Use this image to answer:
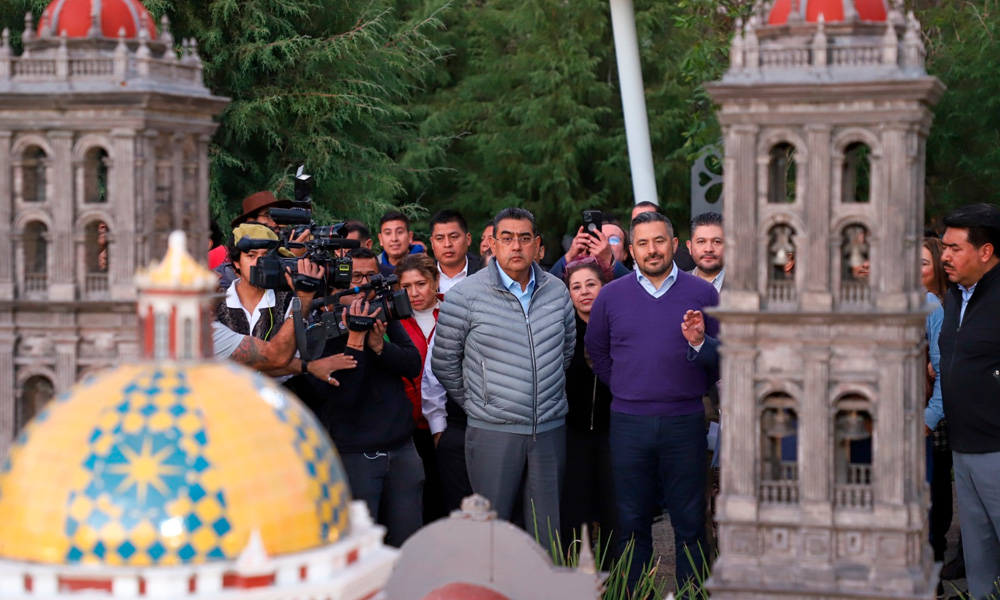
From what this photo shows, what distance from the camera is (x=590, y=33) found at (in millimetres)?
31250

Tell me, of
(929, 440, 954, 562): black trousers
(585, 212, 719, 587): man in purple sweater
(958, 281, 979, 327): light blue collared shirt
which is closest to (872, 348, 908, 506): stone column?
(958, 281, 979, 327): light blue collared shirt

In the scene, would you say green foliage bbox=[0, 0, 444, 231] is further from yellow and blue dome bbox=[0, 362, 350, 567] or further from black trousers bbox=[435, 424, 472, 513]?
yellow and blue dome bbox=[0, 362, 350, 567]

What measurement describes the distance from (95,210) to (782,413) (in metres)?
4.11

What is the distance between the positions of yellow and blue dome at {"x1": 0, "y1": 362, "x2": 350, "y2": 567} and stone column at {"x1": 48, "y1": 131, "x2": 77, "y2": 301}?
287 cm

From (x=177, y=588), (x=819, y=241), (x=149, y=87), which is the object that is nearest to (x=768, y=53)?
(x=819, y=241)

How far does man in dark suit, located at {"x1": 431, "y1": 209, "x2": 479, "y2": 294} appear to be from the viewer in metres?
13.6

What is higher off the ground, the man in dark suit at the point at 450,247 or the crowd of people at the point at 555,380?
the man in dark suit at the point at 450,247

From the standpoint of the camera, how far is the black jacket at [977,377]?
33.3 ft

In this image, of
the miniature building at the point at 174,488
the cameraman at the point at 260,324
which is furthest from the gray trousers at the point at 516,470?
the miniature building at the point at 174,488

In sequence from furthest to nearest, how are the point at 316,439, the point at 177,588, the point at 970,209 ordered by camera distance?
the point at 970,209 < the point at 316,439 < the point at 177,588

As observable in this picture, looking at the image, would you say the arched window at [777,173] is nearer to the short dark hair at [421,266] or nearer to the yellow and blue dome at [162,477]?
the yellow and blue dome at [162,477]

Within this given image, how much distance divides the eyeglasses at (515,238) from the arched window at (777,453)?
400 cm

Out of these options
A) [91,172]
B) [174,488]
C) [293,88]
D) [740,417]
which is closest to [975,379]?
[740,417]

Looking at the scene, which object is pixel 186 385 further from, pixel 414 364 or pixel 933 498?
pixel 933 498
